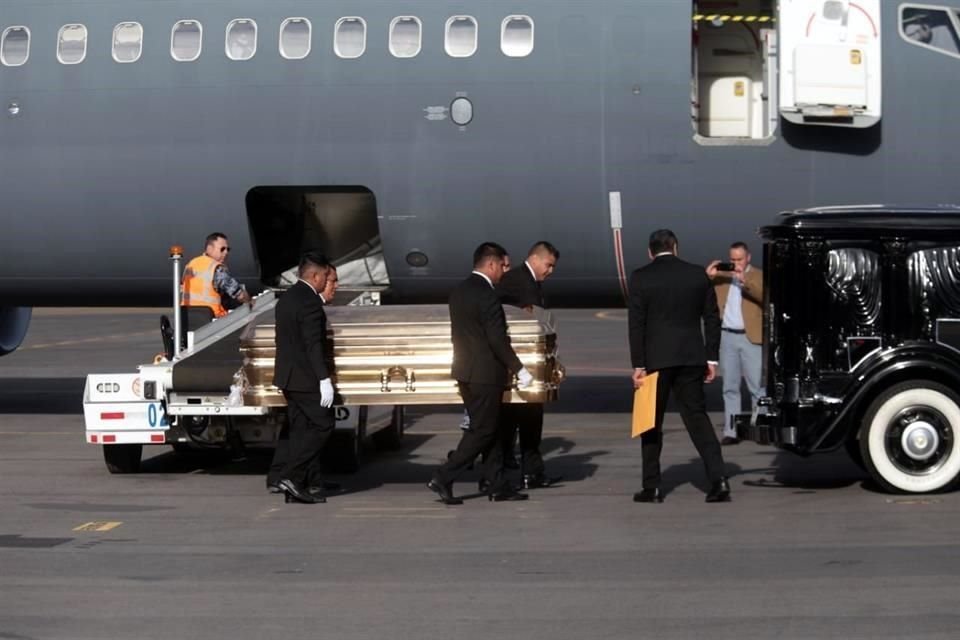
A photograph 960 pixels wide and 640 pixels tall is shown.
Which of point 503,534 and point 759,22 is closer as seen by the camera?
point 503,534

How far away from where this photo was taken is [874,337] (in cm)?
1275

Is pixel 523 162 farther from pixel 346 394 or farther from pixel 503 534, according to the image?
pixel 503 534

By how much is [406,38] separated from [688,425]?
6.01 meters

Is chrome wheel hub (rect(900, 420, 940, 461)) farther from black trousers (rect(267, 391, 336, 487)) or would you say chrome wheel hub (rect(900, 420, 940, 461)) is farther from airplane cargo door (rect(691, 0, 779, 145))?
airplane cargo door (rect(691, 0, 779, 145))

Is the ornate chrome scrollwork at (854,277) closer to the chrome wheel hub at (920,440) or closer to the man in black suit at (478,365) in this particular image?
the chrome wheel hub at (920,440)

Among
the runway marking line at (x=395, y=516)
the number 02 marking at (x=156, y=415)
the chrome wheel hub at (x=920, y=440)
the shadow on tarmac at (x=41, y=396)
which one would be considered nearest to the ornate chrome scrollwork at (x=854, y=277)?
the chrome wheel hub at (x=920, y=440)

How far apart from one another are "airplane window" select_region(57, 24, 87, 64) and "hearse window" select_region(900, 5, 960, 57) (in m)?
8.08

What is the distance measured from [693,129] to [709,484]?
16.3 feet

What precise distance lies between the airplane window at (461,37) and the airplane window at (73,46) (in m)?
3.71

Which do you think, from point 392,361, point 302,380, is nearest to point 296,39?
point 392,361

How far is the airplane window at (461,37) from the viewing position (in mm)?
16922

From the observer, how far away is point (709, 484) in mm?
12867

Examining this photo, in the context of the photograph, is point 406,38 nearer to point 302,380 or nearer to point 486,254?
point 486,254

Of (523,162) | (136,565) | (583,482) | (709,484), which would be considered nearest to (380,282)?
(523,162)
